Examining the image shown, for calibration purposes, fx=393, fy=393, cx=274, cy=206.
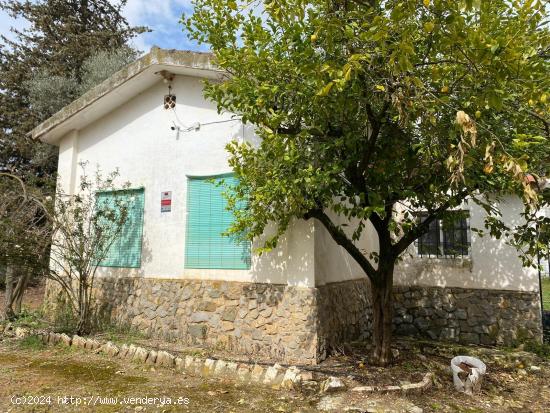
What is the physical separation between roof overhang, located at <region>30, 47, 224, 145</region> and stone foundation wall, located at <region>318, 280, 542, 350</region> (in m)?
4.97

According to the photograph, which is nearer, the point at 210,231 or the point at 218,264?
the point at 218,264

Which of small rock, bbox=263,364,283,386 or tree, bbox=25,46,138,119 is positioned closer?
small rock, bbox=263,364,283,386

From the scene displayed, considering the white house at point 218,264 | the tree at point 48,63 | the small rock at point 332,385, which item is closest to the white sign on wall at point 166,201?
the white house at point 218,264

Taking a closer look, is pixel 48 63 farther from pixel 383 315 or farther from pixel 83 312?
pixel 383 315

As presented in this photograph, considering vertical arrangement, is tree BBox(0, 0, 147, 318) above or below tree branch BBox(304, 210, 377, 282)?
above

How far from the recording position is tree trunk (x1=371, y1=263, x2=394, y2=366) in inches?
239

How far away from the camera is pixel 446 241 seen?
9.07 m

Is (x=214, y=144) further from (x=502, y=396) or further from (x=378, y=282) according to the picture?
(x=502, y=396)

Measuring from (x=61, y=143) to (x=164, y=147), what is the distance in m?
3.85

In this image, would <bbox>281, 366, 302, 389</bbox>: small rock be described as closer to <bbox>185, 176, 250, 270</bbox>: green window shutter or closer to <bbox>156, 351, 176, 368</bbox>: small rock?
<bbox>156, 351, 176, 368</bbox>: small rock

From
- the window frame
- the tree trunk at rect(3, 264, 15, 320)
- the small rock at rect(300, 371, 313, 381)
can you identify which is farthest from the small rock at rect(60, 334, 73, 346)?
the window frame

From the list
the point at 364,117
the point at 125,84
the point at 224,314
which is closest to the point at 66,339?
the point at 224,314

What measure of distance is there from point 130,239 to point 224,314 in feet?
9.59

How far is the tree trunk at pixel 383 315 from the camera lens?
6.08 m
